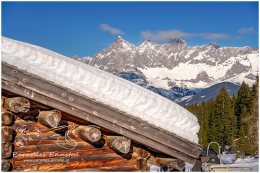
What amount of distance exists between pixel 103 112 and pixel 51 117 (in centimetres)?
56

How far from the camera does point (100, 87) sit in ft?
15.5

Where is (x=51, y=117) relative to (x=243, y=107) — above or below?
below

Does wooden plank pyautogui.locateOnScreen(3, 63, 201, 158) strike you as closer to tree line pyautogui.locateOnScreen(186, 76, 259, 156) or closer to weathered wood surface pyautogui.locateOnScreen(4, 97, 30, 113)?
weathered wood surface pyautogui.locateOnScreen(4, 97, 30, 113)

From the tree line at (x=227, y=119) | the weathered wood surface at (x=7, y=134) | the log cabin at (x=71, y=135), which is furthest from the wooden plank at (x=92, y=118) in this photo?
the tree line at (x=227, y=119)

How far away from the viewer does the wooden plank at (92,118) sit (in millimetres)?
4535

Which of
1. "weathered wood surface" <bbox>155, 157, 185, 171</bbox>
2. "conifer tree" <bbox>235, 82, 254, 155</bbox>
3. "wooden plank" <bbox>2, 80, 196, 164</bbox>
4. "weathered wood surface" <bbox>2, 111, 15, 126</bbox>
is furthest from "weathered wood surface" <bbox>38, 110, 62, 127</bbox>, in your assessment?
"conifer tree" <bbox>235, 82, 254, 155</bbox>

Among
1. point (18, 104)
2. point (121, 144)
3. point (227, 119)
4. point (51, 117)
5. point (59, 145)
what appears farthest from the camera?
point (227, 119)

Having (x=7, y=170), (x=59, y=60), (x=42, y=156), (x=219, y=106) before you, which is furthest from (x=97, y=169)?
(x=219, y=106)

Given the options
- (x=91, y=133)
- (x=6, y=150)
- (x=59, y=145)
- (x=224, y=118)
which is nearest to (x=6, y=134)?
(x=6, y=150)

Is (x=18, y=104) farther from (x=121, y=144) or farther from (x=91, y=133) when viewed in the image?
(x=121, y=144)

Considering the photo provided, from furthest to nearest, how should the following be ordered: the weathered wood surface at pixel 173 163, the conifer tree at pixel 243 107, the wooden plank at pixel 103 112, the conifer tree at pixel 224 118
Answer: the conifer tree at pixel 224 118, the conifer tree at pixel 243 107, the weathered wood surface at pixel 173 163, the wooden plank at pixel 103 112

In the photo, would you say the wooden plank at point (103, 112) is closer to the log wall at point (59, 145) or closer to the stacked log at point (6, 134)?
the log wall at point (59, 145)

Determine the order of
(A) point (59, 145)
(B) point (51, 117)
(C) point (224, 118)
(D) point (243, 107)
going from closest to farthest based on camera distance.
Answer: (B) point (51, 117) < (A) point (59, 145) < (D) point (243, 107) < (C) point (224, 118)

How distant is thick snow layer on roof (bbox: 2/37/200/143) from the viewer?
4.58 metres
